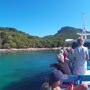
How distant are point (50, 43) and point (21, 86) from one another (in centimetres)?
9866

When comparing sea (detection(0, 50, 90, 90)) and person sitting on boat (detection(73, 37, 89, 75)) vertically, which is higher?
person sitting on boat (detection(73, 37, 89, 75))

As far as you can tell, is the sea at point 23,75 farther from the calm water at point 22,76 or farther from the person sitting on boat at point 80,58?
the person sitting on boat at point 80,58

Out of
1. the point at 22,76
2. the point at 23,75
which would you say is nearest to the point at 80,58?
the point at 22,76

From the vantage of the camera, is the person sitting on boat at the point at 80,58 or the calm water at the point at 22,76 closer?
the person sitting on boat at the point at 80,58

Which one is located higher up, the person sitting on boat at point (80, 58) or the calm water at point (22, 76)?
the person sitting on boat at point (80, 58)

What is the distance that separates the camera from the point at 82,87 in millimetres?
2846

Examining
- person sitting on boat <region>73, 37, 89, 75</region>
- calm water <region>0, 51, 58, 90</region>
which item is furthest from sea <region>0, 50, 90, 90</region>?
person sitting on boat <region>73, 37, 89, 75</region>

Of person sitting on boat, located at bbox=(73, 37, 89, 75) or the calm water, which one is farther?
the calm water

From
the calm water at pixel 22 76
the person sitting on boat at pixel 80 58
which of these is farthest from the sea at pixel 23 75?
the person sitting on boat at pixel 80 58

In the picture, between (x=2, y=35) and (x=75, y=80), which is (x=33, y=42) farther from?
(x=75, y=80)

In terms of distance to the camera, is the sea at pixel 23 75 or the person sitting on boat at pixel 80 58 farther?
the sea at pixel 23 75

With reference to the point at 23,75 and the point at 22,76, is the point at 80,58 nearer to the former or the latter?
the point at 22,76

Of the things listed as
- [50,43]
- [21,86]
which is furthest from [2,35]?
[21,86]

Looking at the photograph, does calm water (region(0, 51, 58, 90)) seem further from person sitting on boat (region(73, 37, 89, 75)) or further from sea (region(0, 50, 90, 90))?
person sitting on boat (region(73, 37, 89, 75))
